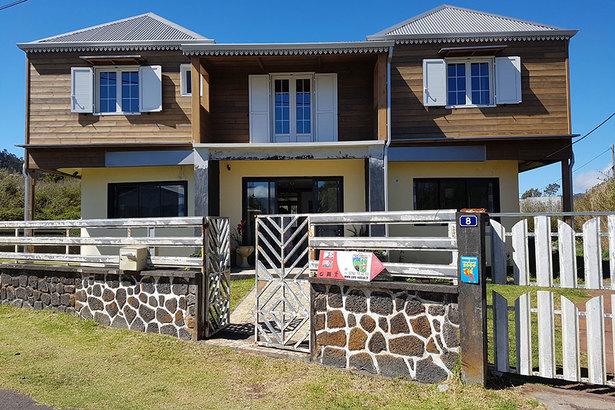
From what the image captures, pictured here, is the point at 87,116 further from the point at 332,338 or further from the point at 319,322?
the point at 332,338

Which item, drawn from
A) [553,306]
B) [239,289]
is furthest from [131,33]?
[553,306]

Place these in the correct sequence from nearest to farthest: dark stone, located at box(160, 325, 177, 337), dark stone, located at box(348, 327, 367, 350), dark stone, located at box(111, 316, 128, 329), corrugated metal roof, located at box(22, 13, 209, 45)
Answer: dark stone, located at box(348, 327, 367, 350) < dark stone, located at box(160, 325, 177, 337) < dark stone, located at box(111, 316, 128, 329) < corrugated metal roof, located at box(22, 13, 209, 45)

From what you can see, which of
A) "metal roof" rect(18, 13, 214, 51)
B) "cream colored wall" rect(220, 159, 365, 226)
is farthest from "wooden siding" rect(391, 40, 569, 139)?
"metal roof" rect(18, 13, 214, 51)

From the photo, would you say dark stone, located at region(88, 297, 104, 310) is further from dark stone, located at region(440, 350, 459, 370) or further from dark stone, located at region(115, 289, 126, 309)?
dark stone, located at region(440, 350, 459, 370)

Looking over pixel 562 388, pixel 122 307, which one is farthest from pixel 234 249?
pixel 562 388

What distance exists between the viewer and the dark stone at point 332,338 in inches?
186

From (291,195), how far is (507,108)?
6882 mm

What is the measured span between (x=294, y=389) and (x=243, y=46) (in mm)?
8609

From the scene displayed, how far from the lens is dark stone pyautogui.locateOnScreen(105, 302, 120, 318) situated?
6297 millimetres

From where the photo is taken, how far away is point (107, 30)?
43.9ft

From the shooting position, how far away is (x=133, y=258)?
5945mm

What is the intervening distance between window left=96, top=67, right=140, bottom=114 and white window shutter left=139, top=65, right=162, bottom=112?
349 mm

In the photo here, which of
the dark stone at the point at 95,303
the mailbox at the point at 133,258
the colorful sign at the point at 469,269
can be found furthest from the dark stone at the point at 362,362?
the dark stone at the point at 95,303

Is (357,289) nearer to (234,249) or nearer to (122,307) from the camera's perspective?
(122,307)
